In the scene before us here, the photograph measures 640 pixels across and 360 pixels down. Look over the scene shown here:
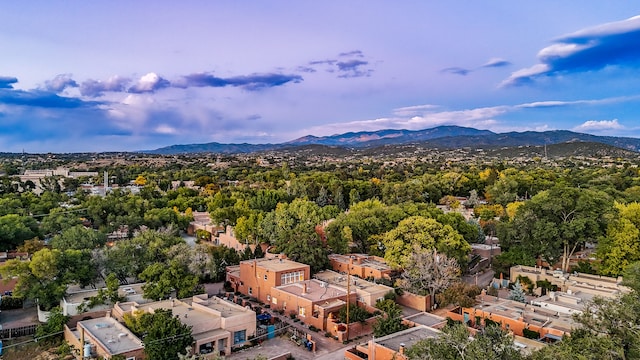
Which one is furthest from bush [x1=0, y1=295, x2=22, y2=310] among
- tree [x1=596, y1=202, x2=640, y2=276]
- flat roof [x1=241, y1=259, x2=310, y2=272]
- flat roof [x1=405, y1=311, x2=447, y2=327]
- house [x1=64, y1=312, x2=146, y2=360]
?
tree [x1=596, y1=202, x2=640, y2=276]

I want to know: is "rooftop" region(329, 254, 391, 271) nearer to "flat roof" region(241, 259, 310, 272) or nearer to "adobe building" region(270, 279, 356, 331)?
"flat roof" region(241, 259, 310, 272)

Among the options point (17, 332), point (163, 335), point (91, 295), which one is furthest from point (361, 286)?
point (17, 332)

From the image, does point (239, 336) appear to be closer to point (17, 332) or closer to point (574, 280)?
point (17, 332)

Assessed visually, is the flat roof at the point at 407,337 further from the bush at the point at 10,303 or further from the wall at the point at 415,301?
the bush at the point at 10,303

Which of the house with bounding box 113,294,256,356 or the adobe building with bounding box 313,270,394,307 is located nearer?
the house with bounding box 113,294,256,356

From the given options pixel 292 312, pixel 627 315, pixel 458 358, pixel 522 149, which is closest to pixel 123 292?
pixel 292 312
